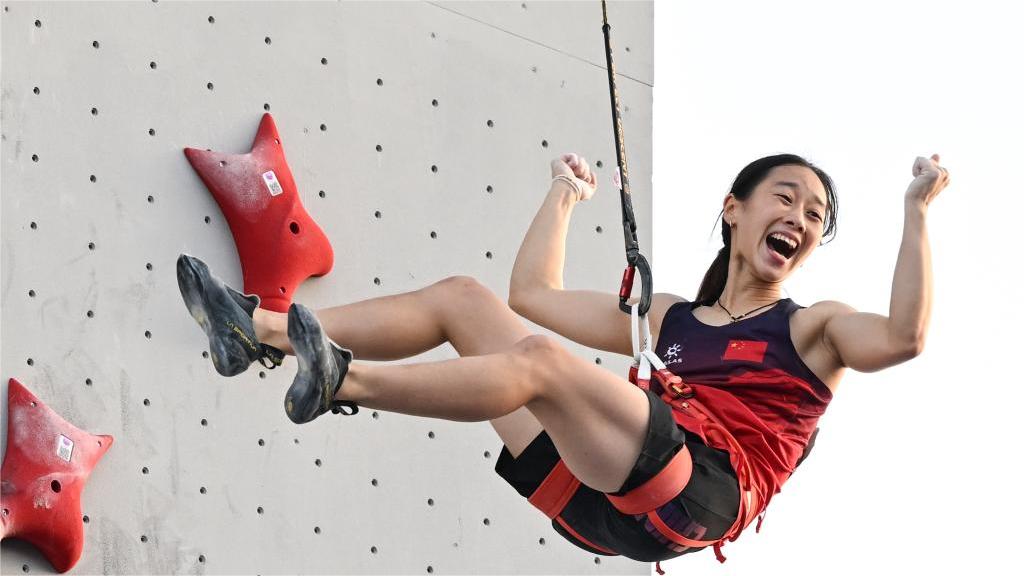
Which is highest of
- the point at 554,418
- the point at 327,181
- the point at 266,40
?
the point at 266,40

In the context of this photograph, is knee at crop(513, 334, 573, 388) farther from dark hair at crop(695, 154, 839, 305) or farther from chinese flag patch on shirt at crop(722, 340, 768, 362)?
dark hair at crop(695, 154, 839, 305)

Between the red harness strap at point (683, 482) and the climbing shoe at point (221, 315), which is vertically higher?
the climbing shoe at point (221, 315)

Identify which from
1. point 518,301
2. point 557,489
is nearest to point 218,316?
point 557,489

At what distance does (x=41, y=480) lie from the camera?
11.6 feet

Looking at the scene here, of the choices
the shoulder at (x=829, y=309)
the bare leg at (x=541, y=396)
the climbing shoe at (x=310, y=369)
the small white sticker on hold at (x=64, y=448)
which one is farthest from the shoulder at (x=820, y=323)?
the small white sticker on hold at (x=64, y=448)

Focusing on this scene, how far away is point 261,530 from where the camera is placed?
3887 millimetres

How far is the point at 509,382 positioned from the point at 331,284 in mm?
1509

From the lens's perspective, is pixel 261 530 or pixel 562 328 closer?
pixel 562 328

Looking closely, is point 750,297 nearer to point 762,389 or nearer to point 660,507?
point 762,389

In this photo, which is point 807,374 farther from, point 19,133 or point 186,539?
point 19,133

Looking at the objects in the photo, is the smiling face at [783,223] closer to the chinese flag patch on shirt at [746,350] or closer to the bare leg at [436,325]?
the chinese flag patch on shirt at [746,350]

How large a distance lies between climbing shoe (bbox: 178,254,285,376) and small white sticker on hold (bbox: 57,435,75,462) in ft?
2.94

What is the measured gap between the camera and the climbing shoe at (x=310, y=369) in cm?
250

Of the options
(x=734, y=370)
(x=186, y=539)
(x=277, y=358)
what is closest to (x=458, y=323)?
(x=277, y=358)
